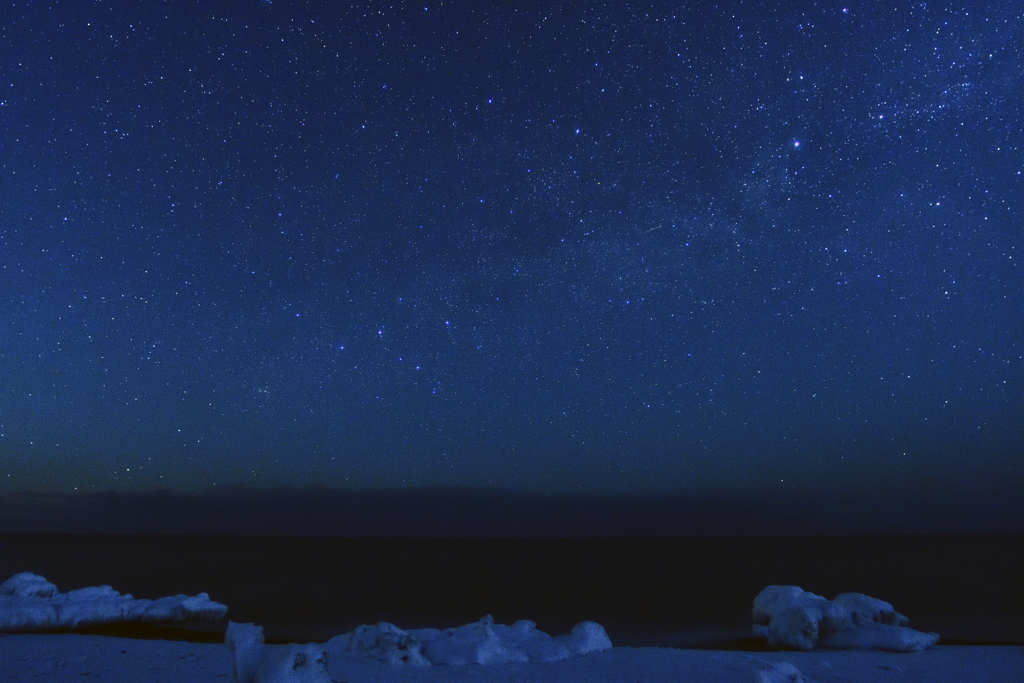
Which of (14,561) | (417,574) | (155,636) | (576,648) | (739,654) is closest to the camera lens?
(739,654)

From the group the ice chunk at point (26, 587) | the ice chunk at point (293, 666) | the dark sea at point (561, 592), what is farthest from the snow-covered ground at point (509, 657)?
the dark sea at point (561, 592)

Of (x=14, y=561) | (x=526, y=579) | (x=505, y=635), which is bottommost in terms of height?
(x=14, y=561)

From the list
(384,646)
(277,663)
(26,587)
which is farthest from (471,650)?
(26,587)

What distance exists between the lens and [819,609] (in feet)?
39.7

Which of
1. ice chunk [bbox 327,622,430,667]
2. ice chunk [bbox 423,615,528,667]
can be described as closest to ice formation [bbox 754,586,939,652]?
ice chunk [bbox 423,615,528,667]

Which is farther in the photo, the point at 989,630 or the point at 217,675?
the point at 989,630

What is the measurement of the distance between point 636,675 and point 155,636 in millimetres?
13008

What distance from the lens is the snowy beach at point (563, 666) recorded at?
7.82 m

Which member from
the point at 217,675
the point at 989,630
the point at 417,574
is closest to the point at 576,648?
the point at 217,675

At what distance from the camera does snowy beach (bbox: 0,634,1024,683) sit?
782cm

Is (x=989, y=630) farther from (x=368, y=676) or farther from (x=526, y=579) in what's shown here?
(x=526, y=579)

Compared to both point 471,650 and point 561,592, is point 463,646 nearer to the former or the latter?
point 471,650

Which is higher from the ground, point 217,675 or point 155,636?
point 217,675

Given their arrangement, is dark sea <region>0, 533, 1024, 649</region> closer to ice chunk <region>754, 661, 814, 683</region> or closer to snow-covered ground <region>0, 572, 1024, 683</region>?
snow-covered ground <region>0, 572, 1024, 683</region>
